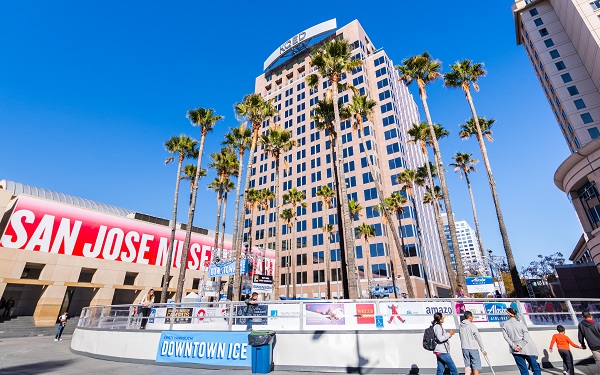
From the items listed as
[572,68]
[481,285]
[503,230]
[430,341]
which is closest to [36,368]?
[430,341]

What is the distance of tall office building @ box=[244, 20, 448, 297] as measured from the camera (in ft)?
172

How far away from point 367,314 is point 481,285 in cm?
1799

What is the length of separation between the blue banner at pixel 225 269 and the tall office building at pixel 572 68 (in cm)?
3271

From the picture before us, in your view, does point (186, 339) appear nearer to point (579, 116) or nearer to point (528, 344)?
point (528, 344)

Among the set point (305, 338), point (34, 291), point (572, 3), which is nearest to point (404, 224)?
point (572, 3)

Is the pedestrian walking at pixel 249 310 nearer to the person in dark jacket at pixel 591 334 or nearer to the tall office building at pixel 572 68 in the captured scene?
the person in dark jacket at pixel 591 334

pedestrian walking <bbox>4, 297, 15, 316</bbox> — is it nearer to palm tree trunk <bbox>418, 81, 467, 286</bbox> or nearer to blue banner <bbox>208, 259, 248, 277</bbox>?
blue banner <bbox>208, 259, 248, 277</bbox>

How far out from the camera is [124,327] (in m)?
12.4

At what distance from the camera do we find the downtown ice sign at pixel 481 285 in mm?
22281

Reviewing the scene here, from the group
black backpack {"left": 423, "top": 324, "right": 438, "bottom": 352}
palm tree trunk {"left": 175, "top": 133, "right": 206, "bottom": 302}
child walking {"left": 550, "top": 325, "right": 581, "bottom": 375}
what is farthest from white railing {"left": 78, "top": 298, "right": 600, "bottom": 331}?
palm tree trunk {"left": 175, "top": 133, "right": 206, "bottom": 302}

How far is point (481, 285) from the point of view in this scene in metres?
22.6

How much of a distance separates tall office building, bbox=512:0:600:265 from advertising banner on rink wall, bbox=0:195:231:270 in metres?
46.8

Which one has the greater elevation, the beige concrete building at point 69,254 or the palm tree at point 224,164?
the palm tree at point 224,164

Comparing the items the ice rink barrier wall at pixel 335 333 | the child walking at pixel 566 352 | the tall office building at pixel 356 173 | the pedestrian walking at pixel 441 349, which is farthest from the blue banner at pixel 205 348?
the tall office building at pixel 356 173
